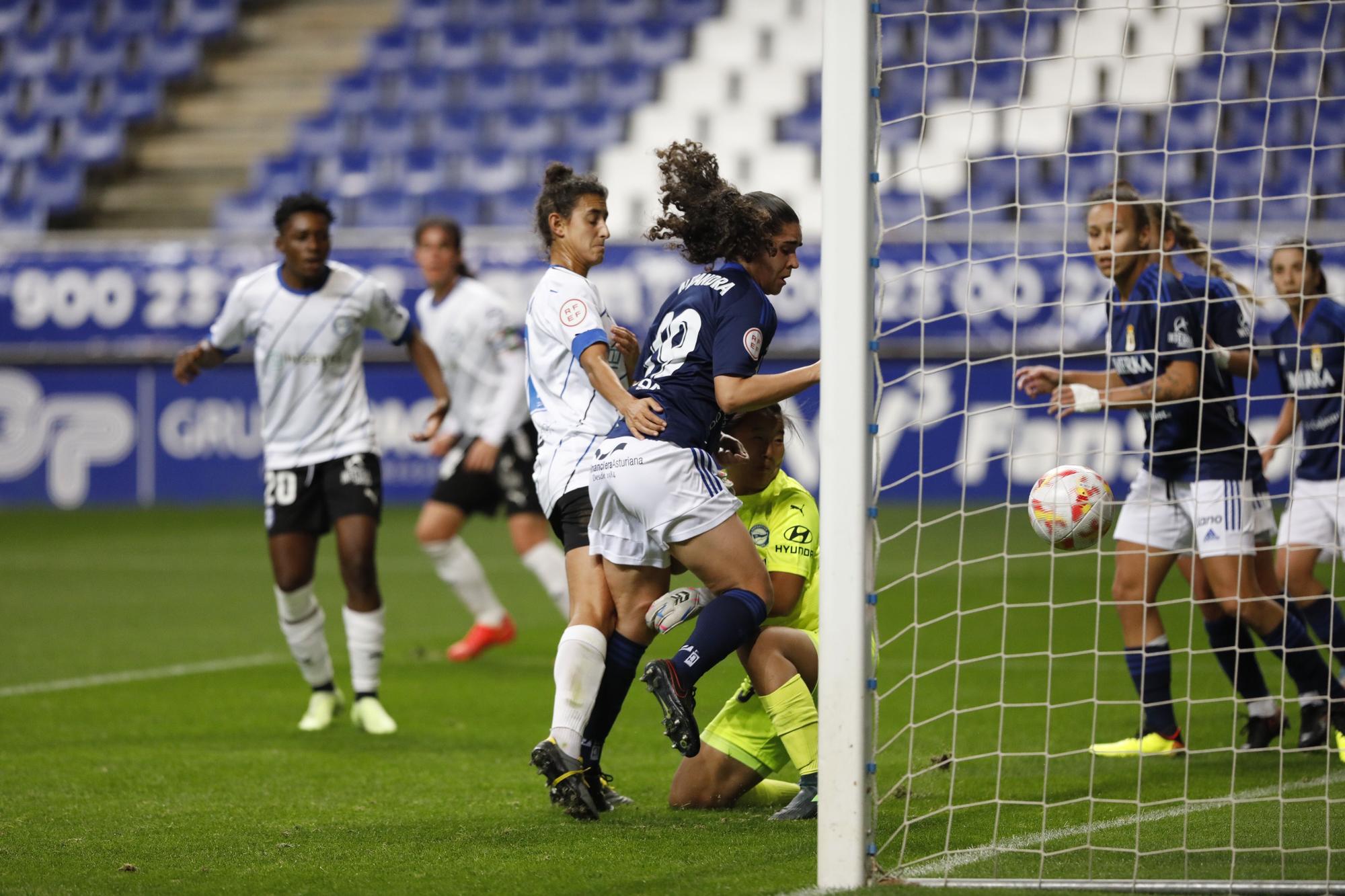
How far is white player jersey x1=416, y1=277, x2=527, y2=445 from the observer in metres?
8.28

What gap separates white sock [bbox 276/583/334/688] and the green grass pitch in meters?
0.28

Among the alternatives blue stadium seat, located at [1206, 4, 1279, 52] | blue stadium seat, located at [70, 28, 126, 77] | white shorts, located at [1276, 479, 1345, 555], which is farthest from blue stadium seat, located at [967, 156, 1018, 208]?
blue stadium seat, located at [70, 28, 126, 77]

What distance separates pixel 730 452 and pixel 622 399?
0.53 meters

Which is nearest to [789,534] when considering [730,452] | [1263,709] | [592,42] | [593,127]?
[730,452]

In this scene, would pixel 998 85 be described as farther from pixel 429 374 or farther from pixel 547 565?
pixel 429 374

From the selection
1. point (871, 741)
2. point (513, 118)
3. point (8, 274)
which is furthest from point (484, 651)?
point (513, 118)

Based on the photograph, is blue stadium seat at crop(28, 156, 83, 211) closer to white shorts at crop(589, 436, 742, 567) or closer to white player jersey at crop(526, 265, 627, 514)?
white player jersey at crop(526, 265, 627, 514)

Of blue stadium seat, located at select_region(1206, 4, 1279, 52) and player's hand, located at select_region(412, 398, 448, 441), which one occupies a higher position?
blue stadium seat, located at select_region(1206, 4, 1279, 52)

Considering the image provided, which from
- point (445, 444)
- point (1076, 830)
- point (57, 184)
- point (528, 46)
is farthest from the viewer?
point (528, 46)

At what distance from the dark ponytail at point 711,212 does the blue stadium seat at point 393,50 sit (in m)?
16.9

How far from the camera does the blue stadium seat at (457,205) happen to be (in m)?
18.4

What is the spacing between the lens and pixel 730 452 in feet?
16.1

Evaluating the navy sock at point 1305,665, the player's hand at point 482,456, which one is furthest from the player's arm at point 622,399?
the player's hand at point 482,456

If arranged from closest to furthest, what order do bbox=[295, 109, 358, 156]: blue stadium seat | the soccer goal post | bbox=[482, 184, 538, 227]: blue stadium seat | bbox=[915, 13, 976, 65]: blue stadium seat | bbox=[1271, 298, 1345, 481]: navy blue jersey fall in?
the soccer goal post, bbox=[1271, 298, 1345, 481]: navy blue jersey, bbox=[915, 13, 976, 65]: blue stadium seat, bbox=[482, 184, 538, 227]: blue stadium seat, bbox=[295, 109, 358, 156]: blue stadium seat
